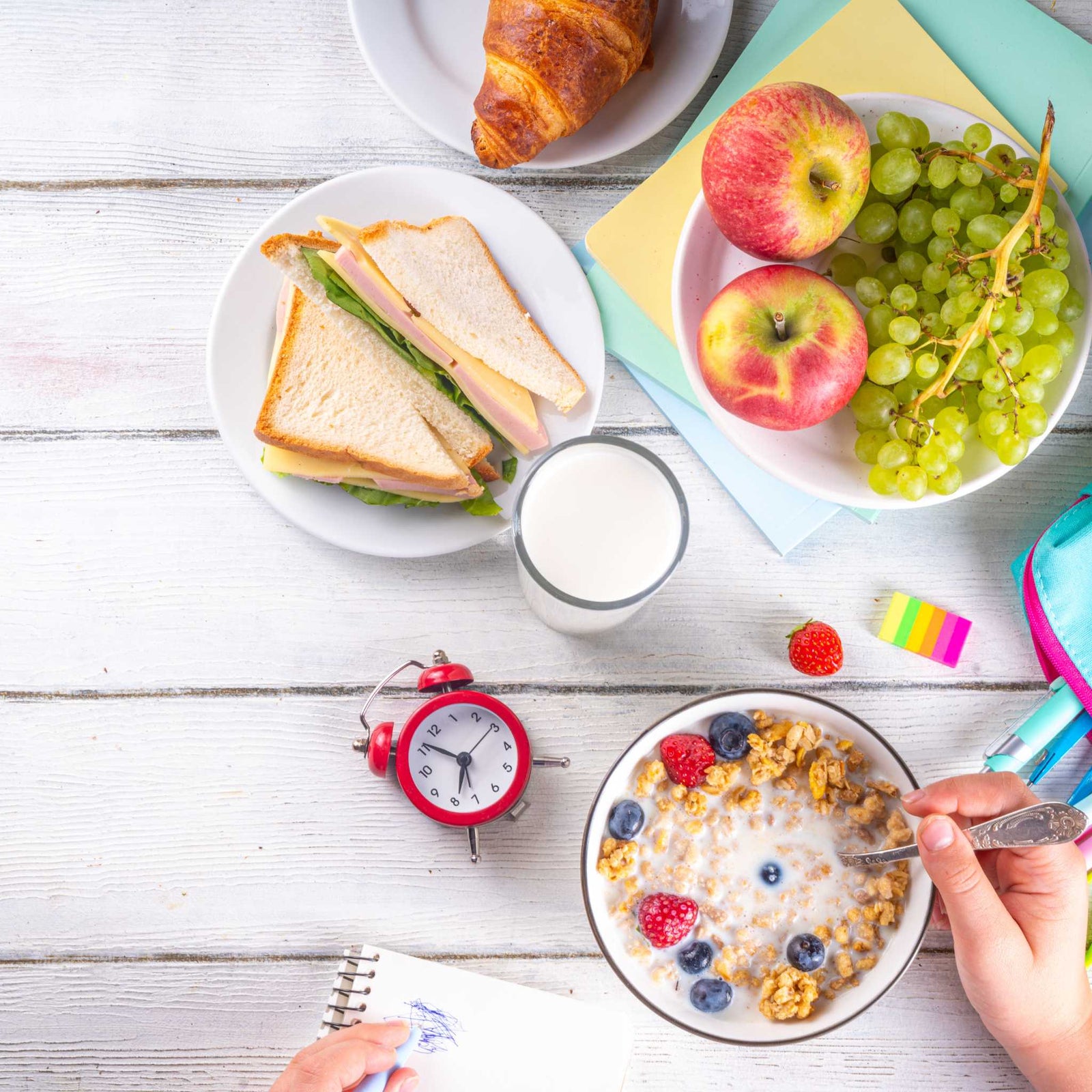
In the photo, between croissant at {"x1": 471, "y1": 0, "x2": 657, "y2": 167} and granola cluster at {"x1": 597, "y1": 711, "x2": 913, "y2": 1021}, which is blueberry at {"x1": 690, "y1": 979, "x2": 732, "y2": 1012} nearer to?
granola cluster at {"x1": 597, "y1": 711, "x2": 913, "y2": 1021}

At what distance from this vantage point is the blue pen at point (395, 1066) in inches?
34.7

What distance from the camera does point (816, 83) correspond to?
3.12ft

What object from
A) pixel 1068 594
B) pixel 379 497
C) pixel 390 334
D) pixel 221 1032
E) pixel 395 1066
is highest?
pixel 1068 594

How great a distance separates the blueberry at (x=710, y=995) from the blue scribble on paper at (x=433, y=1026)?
0.24 metres

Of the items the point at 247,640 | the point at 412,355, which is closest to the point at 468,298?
the point at 412,355

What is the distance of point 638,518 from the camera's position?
85 cm

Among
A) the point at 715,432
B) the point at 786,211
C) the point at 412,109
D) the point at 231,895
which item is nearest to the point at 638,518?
the point at 715,432

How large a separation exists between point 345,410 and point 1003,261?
626mm

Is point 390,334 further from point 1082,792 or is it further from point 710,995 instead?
point 1082,792

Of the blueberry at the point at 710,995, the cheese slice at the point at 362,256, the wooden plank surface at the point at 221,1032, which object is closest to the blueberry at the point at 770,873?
the blueberry at the point at 710,995

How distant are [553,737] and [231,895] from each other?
0.39 metres

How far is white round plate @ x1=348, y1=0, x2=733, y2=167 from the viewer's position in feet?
3.14

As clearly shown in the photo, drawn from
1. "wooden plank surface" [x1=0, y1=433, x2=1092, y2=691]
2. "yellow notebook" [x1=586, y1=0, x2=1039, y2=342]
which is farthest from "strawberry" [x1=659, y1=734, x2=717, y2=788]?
"yellow notebook" [x1=586, y1=0, x2=1039, y2=342]

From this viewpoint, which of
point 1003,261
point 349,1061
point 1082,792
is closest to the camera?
point 1003,261
